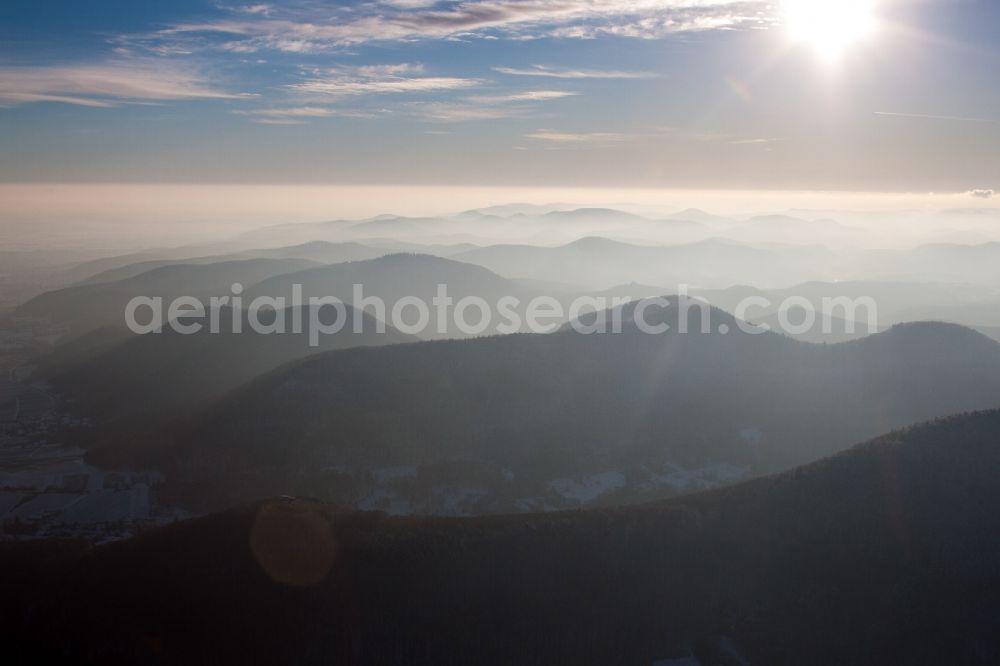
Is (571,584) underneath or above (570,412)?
underneath

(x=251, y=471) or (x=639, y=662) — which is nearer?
(x=639, y=662)

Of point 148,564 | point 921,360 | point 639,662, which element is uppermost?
point 921,360

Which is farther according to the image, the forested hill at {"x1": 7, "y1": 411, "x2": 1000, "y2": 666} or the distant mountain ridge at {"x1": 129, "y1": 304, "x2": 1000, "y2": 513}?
the distant mountain ridge at {"x1": 129, "y1": 304, "x2": 1000, "y2": 513}

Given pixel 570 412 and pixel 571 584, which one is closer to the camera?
pixel 571 584

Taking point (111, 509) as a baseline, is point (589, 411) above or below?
above

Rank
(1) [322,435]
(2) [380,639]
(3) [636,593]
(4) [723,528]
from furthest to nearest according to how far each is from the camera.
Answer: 1. (1) [322,435]
2. (4) [723,528]
3. (3) [636,593]
4. (2) [380,639]

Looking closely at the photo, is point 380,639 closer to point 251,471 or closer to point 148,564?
point 148,564

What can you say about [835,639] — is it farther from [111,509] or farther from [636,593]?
[111,509]

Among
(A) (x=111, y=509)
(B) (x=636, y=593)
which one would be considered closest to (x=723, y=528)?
(B) (x=636, y=593)

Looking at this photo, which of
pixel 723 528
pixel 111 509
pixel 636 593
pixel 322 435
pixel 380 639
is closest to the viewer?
pixel 380 639

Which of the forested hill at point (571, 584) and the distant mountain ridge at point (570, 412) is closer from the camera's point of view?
the forested hill at point (571, 584)
